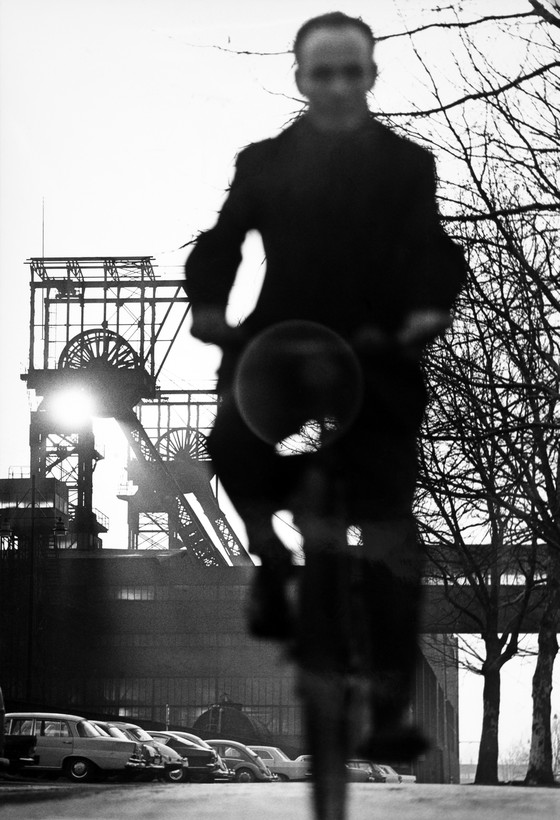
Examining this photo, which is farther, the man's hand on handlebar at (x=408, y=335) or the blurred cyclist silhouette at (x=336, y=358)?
the man's hand on handlebar at (x=408, y=335)

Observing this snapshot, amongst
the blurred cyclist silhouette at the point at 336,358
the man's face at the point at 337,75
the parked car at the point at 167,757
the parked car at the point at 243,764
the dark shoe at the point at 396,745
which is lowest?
the parked car at the point at 243,764

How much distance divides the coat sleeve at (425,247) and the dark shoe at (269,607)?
0.57 metres

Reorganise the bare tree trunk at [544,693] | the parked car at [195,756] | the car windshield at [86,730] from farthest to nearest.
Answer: the parked car at [195,756], the car windshield at [86,730], the bare tree trunk at [544,693]

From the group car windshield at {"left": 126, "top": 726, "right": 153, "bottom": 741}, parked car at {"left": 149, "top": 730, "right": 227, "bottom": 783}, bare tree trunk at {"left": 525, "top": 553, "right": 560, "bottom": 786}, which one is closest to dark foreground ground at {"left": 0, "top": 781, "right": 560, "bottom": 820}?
bare tree trunk at {"left": 525, "top": 553, "right": 560, "bottom": 786}

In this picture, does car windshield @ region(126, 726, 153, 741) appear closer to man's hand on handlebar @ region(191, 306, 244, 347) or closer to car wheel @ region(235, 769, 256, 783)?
car wheel @ region(235, 769, 256, 783)

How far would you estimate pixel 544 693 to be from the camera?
23.2 metres

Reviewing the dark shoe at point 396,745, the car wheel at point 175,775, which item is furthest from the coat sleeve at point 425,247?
the car wheel at point 175,775

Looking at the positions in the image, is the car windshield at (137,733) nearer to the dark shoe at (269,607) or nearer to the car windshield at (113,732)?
the car windshield at (113,732)

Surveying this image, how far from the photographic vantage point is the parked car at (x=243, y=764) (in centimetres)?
3064

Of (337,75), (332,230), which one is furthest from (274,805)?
(337,75)

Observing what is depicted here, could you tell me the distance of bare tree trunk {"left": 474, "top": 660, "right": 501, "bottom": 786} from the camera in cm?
2364

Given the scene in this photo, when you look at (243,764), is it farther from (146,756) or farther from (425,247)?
(425,247)

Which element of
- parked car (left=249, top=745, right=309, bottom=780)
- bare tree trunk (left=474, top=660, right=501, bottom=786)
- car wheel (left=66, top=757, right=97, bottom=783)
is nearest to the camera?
bare tree trunk (left=474, top=660, right=501, bottom=786)

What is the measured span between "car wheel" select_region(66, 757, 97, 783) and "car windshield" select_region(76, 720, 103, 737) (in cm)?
48
